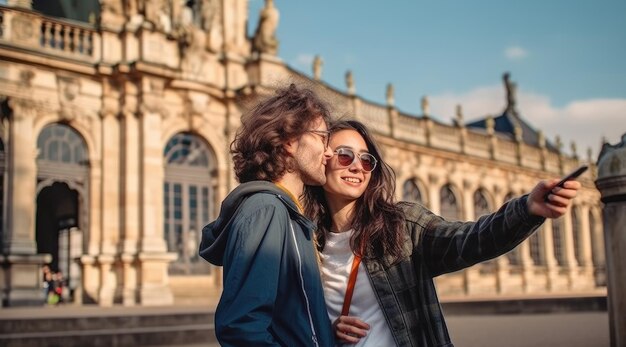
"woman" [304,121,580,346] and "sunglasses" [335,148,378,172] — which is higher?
"sunglasses" [335,148,378,172]

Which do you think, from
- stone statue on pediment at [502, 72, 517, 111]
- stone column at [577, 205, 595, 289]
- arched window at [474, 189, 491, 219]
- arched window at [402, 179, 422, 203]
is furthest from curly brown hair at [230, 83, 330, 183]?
stone statue on pediment at [502, 72, 517, 111]

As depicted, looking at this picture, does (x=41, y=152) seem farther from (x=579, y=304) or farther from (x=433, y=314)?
(x=433, y=314)

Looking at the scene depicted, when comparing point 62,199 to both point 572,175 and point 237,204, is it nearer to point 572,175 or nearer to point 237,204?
point 237,204

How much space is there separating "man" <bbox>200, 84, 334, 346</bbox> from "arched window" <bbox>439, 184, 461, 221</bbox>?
2914 cm

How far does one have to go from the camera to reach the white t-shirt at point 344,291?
2465mm

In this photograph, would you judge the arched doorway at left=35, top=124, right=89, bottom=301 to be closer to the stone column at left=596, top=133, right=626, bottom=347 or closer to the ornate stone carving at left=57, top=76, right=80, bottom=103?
the ornate stone carving at left=57, top=76, right=80, bottom=103

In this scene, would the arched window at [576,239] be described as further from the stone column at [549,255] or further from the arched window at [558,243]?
the stone column at [549,255]

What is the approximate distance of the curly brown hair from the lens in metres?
2.22

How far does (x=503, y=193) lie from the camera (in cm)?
3431

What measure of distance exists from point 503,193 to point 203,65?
19.8m

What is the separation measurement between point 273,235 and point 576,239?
137ft

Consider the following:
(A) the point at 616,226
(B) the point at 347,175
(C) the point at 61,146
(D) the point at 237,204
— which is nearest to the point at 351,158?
(B) the point at 347,175

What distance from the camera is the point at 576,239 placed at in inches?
1598

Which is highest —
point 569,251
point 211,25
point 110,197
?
point 211,25
